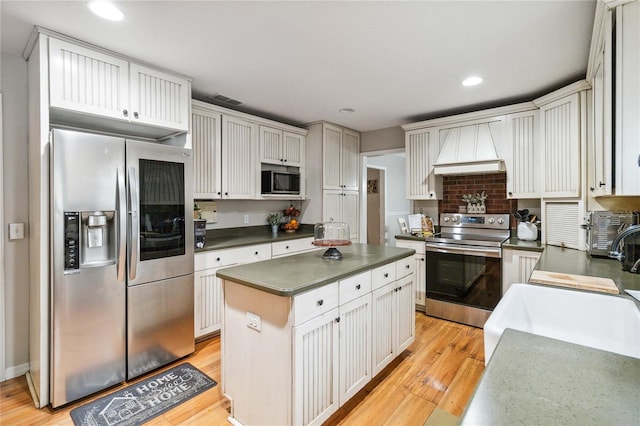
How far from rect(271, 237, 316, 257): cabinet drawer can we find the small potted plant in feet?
1.18

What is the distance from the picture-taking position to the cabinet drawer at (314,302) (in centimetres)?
159

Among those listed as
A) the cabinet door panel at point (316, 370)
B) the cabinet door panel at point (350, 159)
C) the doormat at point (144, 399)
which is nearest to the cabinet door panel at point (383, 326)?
the cabinet door panel at point (316, 370)

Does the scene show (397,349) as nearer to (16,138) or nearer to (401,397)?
(401,397)

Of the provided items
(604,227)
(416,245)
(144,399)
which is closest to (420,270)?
(416,245)

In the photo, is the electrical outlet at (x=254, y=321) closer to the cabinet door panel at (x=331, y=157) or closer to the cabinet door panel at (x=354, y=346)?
the cabinet door panel at (x=354, y=346)

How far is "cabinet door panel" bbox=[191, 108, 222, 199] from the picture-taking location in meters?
3.13

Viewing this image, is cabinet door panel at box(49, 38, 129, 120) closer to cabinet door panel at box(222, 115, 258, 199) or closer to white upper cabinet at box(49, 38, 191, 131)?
white upper cabinet at box(49, 38, 191, 131)

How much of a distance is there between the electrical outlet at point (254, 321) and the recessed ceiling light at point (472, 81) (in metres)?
2.63

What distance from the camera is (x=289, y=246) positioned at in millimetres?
3729

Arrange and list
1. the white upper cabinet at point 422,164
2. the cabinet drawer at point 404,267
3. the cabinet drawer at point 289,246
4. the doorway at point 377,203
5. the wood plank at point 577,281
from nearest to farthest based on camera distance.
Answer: the wood plank at point 577,281 < the cabinet drawer at point 404,267 < the cabinet drawer at point 289,246 < the white upper cabinet at point 422,164 < the doorway at point 377,203

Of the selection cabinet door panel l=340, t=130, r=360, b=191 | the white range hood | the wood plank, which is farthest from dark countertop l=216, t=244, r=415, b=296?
cabinet door panel l=340, t=130, r=360, b=191

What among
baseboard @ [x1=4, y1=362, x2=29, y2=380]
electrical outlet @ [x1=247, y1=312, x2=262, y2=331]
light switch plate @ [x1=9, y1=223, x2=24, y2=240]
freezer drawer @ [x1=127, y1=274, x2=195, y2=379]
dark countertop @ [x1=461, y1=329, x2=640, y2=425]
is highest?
light switch plate @ [x1=9, y1=223, x2=24, y2=240]

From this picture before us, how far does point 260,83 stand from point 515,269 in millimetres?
3022

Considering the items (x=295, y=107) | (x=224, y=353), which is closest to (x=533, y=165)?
(x=295, y=107)
